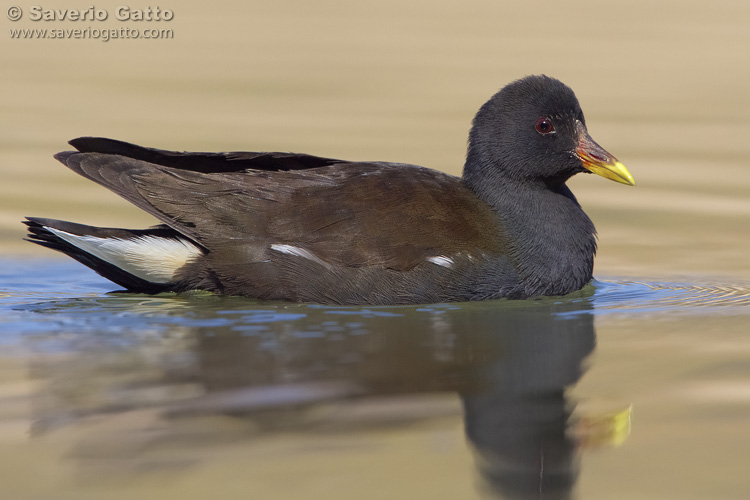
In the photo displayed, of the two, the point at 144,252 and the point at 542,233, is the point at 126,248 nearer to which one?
the point at 144,252

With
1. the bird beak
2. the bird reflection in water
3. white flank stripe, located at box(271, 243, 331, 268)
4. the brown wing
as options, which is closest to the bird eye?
the bird beak

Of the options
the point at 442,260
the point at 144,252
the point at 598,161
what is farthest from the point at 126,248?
the point at 598,161

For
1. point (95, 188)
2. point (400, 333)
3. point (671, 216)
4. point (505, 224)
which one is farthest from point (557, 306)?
point (95, 188)

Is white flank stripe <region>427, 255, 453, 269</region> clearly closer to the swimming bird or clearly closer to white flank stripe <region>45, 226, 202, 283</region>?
the swimming bird

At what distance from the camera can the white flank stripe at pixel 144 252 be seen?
6.86m

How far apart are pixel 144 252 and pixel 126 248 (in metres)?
0.10

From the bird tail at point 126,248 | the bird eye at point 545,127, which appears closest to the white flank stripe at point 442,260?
the bird eye at point 545,127

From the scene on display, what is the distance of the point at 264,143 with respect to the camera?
1080 cm

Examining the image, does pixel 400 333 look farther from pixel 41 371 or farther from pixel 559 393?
pixel 41 371

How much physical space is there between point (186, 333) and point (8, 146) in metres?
5.42

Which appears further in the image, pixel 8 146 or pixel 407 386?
pixel 8 146

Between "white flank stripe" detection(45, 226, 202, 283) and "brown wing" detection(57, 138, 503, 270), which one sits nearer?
"brown wing" detection(57, 138, 503, 270)

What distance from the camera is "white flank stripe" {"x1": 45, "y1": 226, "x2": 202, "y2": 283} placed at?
6.86 meters

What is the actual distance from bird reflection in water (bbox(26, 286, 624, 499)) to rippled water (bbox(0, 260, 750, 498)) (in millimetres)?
14
